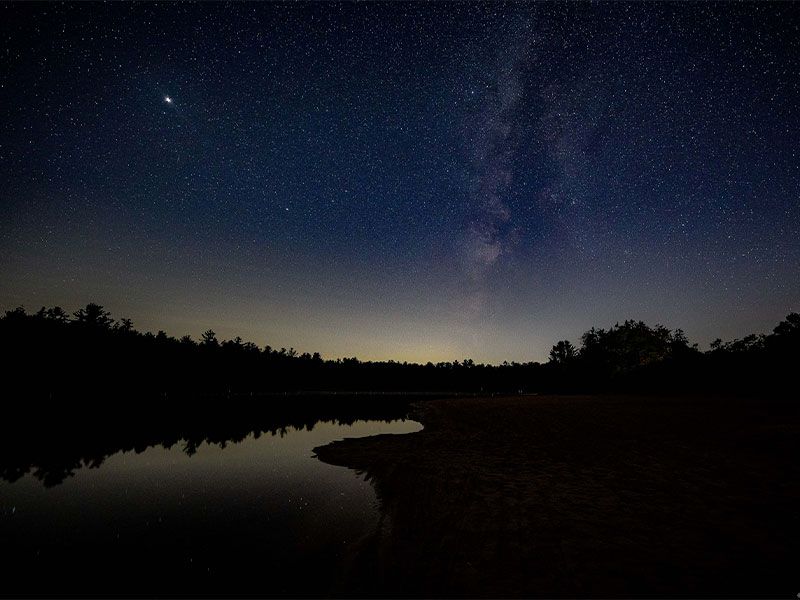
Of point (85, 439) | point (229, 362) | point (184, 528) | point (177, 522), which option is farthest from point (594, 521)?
point (229, 362)

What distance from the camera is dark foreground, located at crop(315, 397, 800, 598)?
5.46 meters

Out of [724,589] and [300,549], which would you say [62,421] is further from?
[724,589]

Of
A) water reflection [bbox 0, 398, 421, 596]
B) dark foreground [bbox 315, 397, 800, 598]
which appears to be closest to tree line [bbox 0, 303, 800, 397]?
dark foreground [bbox 315, 397, 800, 598]

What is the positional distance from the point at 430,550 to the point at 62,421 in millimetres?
39802

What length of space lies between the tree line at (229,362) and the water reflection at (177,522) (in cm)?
5047

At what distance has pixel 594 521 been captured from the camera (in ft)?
24.8

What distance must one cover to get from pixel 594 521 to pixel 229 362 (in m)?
123

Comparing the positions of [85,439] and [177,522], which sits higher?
[85,439]

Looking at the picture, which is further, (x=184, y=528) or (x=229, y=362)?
(x=229, y=362)

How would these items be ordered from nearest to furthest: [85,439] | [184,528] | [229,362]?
1. [184,528]
2. [85,439]
3. [229,362]

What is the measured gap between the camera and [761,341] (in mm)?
56344

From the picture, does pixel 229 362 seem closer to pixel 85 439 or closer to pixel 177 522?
pixel 85 439

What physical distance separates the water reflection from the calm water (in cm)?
3

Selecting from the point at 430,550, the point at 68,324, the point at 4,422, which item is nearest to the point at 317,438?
the point at 430,550
